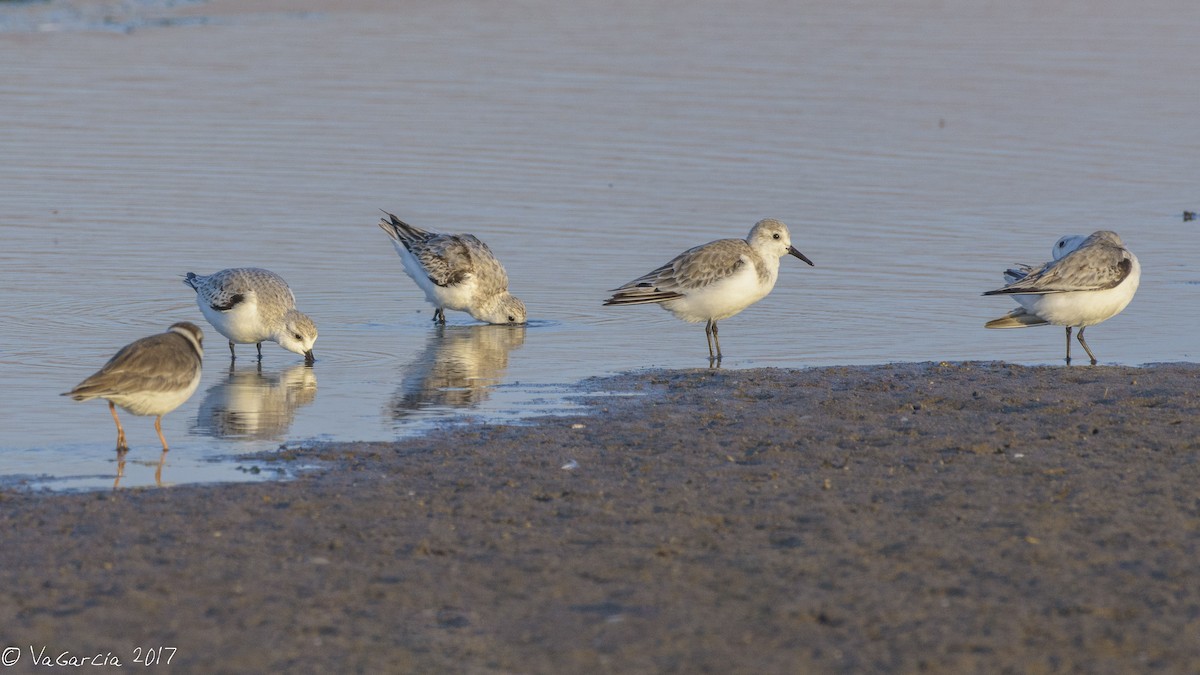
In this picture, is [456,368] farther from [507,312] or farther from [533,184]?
[533,184]

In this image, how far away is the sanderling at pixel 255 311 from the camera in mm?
13008

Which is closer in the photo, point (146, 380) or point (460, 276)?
point (146, 380)

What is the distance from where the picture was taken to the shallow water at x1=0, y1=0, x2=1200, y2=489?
1280 centimetres

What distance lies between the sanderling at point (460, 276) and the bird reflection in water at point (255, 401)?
A: 2.33 m

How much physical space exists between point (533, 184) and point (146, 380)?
37.1 ft

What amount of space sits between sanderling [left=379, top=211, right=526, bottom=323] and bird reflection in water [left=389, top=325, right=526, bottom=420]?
0.20m

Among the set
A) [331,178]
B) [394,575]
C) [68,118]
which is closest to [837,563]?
[394,575]

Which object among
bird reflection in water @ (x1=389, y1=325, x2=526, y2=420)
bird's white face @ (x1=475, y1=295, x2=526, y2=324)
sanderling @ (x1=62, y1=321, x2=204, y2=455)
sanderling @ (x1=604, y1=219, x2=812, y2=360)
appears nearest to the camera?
sanderling @ (x1=62, y1=321, x2=204, y2=455)

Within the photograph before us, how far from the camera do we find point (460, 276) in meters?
15.1

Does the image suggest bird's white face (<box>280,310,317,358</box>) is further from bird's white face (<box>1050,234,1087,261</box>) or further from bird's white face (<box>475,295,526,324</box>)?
bird's white face (<box>1050,234,1087,261</box>)

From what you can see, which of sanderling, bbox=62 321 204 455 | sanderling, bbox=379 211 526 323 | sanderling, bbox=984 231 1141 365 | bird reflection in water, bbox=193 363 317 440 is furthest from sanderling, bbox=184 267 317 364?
sanderling, bbox=984 231 1141 365

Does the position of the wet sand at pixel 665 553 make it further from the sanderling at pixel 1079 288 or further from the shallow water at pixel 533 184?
the sanderling at pixel 1079 288

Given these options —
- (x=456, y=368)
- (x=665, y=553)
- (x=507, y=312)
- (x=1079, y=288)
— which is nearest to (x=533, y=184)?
(x=507, y=312)

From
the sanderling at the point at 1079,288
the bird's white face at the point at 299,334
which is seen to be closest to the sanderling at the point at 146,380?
the bird's white face at the point at 299,334
